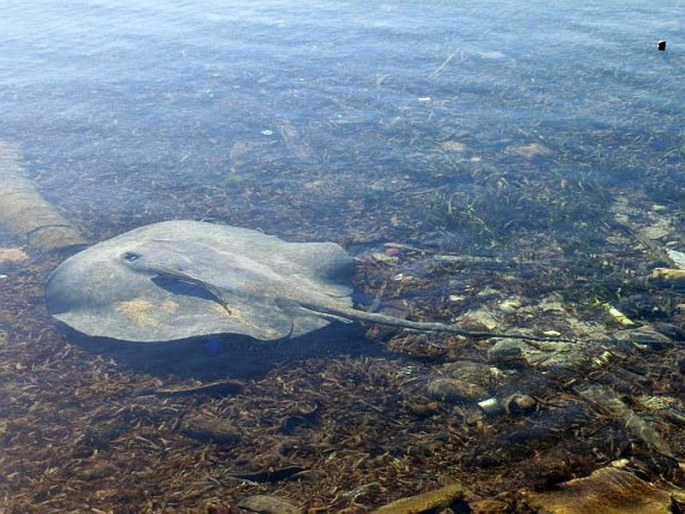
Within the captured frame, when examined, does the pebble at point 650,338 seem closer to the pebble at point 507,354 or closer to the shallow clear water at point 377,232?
the shallow clear water at point 377,232

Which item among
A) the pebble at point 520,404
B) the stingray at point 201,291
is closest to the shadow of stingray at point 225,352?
the stingray at point 201,291

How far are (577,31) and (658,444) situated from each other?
37.6 ft

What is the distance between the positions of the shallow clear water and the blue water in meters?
0.06

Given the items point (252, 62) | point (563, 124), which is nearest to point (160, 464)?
point (563, 124)

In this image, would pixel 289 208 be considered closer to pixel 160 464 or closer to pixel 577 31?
pixel 160 464

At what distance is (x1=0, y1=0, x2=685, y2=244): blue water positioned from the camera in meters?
7.65

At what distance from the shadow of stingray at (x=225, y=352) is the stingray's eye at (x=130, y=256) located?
68 centimetres

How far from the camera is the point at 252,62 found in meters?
12.8

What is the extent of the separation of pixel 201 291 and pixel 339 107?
235 inches

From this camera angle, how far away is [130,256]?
5.33 m

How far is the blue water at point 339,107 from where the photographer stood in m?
7.65

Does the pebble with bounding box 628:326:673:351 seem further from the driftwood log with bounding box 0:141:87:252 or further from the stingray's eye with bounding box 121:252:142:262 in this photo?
the driftwood log with bounding box 0:141:87:252

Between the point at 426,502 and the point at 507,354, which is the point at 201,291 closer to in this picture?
the point at 507,354

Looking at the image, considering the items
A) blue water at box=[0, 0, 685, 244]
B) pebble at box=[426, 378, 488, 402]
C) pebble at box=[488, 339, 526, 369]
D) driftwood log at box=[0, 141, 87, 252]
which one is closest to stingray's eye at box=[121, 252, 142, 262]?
driftwood log at box=[0, 141, 87, 252]
